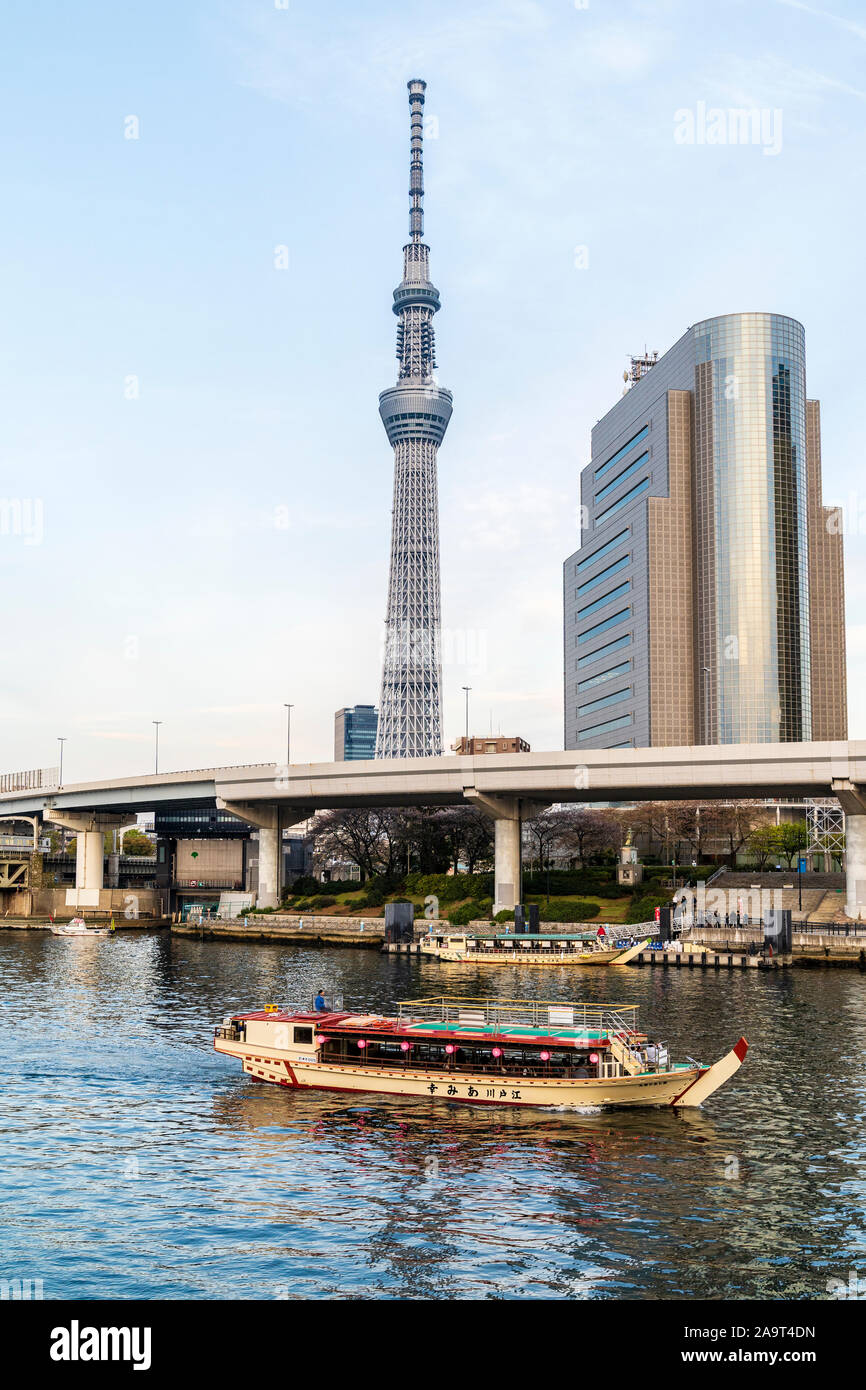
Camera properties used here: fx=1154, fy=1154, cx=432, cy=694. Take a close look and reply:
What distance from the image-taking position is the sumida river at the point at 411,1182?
2547 centimetres

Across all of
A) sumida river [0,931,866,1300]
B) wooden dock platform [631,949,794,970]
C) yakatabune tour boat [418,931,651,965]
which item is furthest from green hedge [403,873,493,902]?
A: sumida river [0,931,866,1300]

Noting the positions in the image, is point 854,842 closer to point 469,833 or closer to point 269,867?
point 469,833

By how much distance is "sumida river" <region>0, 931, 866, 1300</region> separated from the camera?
25469mm

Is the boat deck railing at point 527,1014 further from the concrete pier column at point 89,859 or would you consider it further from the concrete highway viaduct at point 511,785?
the concrete pier column at point 89,859

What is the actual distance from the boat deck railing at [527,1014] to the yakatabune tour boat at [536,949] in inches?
1185

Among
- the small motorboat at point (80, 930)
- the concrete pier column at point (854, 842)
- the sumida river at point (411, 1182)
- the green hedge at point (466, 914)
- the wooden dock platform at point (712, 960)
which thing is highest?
the concrete pier column at point (854, 842)

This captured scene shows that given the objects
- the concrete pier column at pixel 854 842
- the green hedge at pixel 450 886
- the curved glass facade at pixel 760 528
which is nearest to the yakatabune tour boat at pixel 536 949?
the concrete pier column at pixel 854 842

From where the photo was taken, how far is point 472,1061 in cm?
4369

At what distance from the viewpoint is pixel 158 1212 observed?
97.6ft

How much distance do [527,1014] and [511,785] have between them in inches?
2185

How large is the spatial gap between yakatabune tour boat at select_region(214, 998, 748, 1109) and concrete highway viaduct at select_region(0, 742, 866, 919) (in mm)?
62878

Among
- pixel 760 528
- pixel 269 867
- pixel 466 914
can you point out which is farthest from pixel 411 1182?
pixel 760 528
